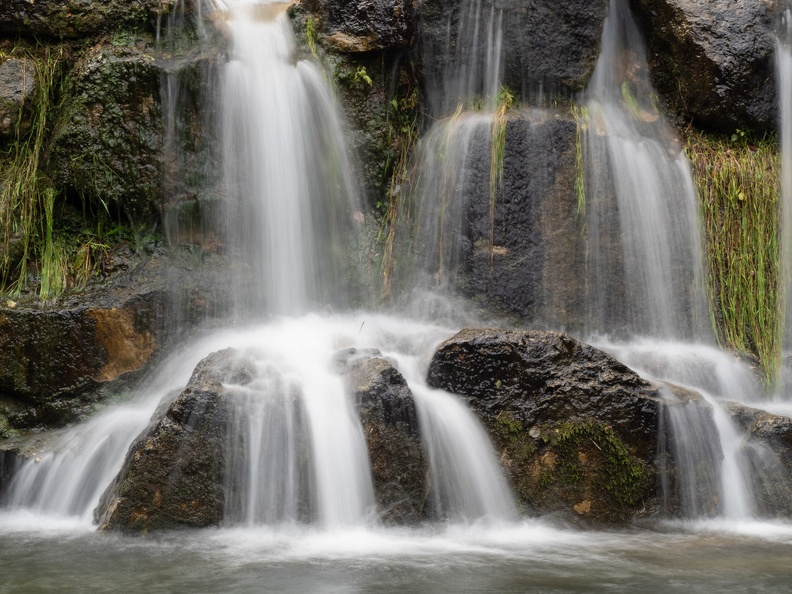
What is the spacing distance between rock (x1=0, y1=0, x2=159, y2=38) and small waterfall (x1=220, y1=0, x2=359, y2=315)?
827 millimetres

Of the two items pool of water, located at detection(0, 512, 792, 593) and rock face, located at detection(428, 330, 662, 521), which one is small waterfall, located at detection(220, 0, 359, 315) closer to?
rock face, located at detection(428, 330, 662, 521)

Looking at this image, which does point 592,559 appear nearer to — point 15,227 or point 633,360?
point 633,360

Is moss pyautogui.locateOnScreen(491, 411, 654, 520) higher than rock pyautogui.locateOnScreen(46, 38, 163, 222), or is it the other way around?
rock pyautogui.locateOnScreen(46, 38, 163, 222)

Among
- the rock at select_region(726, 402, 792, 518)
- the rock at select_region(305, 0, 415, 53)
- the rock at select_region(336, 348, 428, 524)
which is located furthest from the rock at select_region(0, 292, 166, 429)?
the rock at select_region(726, 402, 792, 518)

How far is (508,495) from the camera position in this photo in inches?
191

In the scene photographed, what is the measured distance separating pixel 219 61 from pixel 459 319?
282cm

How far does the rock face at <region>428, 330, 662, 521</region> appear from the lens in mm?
4906

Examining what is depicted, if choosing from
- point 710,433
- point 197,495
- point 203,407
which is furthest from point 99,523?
point 710,433

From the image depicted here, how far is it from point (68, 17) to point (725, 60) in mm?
5514

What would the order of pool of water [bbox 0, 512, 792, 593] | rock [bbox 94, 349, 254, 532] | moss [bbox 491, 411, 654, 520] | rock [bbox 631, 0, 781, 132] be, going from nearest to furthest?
pool of water [bbox 0, 512, 792, 593] → rock [bbox 94, 349, 254, 532] → moss [bbox 491, 411, 654, 520] → rock [bbox 631, 0, 781, 132]

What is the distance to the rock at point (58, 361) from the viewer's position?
551 cm

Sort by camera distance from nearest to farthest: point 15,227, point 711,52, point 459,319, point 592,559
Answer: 1. point 592,559
2. point 15,227
3. point 459,319
4. point 711,52

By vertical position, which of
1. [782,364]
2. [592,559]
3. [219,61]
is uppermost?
[219,61]

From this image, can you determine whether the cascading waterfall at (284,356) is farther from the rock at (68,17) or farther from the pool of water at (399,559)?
the rock at (68,17)
